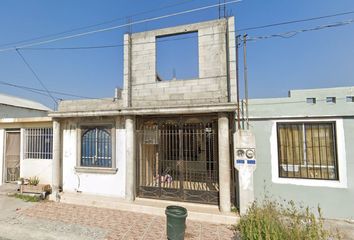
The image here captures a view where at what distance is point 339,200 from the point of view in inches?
237

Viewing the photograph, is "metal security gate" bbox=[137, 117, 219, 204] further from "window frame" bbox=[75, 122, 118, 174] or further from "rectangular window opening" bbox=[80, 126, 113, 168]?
"rectangular window opening" bbox=[80, 126, 113, 168]

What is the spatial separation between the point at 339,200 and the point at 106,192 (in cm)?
808

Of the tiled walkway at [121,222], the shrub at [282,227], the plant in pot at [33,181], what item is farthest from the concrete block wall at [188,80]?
the plant in pot at [33,181]

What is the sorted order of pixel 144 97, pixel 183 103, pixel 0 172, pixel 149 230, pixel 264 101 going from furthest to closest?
pixel 0 172 < pixel 144 97 < pixel 183 103 < pixel 264 101 < pixel 149 230

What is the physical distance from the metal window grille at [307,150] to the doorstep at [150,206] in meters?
2.52

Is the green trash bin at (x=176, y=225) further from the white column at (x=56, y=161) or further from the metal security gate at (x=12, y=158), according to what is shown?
the metal security gate at (x=12, y=158)

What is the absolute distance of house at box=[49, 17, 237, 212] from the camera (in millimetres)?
6852

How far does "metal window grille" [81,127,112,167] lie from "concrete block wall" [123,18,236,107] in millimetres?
1828

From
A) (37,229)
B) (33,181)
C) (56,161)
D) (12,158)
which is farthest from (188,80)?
(12,158)

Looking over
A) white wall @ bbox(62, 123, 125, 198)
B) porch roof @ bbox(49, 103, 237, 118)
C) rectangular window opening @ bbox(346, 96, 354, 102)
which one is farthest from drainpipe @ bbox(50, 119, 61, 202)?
rectangular window opening @ bbox(346, 96, 354, 102)

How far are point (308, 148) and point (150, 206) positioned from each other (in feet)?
18.6

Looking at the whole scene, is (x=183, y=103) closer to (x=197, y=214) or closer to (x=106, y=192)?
(x=197, y=214)

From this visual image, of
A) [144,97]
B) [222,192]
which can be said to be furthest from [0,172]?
[222,192]

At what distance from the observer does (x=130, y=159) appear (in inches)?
291
